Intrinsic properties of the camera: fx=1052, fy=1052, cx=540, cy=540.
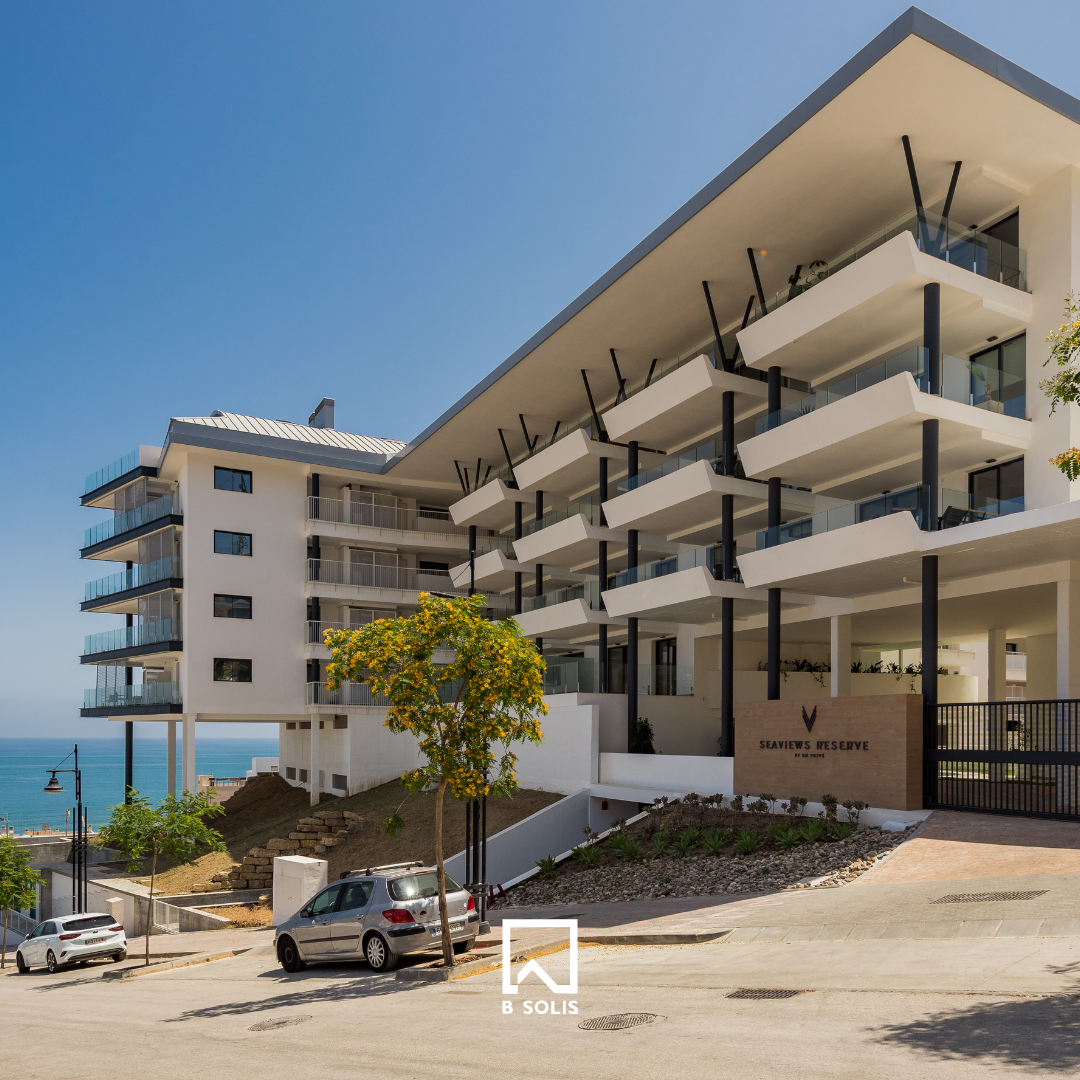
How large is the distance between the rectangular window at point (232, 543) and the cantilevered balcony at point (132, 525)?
1690 millimetres

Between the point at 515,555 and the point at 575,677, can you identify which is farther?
the point at 515,555

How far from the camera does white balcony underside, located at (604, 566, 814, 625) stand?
31078mm

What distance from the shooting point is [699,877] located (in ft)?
69.3

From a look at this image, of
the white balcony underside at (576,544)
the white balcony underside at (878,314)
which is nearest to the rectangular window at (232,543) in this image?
the white balcony underside at (576,544)

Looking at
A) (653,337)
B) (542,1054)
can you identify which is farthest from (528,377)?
(542,1054)

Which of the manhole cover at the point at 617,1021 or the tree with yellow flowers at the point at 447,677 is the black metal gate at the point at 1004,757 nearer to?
the tree with yellow flowers at the point at 447,677

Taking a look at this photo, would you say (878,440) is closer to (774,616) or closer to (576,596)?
(774,616)

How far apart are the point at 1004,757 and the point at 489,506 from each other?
28293mm

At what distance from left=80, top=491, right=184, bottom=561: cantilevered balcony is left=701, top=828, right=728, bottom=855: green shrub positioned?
29.1 metres

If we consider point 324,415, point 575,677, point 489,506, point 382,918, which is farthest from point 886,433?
point 324,415

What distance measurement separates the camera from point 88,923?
1040 inches

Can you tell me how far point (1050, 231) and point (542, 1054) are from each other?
23334 mm

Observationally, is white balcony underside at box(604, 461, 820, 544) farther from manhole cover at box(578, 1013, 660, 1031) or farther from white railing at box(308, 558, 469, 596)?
manhole cover at box(578, 1013, 660, 1031)

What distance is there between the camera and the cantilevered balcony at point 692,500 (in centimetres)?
3139
